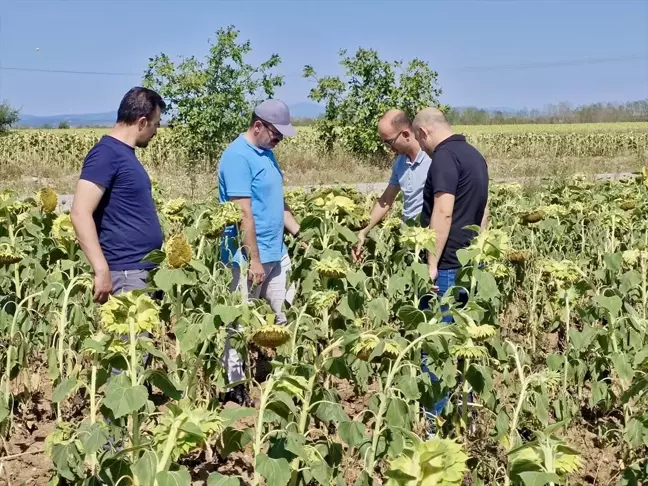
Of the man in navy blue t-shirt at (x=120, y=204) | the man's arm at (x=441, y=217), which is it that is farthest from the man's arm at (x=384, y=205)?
the man in navy blue t-shirt at (x=120, y=204)

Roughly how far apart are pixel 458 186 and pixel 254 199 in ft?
3.41

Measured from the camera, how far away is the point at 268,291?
441 centimetres

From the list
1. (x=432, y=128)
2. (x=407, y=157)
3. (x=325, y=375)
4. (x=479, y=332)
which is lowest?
(x=325, y=375)

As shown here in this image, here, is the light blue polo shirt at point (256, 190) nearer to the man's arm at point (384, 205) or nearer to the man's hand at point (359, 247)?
the man's hand at point (359, 247)

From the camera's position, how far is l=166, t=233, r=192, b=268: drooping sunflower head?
2.96 m

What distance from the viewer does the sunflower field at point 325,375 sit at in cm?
216

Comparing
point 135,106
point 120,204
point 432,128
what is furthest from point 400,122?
point 120,204

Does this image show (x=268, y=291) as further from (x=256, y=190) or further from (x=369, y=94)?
(x=369, y=94)

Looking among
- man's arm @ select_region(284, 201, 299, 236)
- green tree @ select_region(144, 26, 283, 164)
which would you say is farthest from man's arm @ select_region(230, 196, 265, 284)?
green tree @ select_region(144, 26, 283, 164)

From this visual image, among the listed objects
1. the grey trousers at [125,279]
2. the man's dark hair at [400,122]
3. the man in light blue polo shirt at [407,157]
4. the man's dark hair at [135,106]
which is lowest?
the grey trousers at [125,279]

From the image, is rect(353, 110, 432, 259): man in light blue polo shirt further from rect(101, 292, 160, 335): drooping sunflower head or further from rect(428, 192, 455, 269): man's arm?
rect(101, 292, 160, 335): drooping sunflower head

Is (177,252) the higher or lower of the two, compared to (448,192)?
lower

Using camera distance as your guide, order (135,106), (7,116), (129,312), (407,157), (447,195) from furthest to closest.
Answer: (7,116), (407,157), (447,195), (135,106), (129,312)

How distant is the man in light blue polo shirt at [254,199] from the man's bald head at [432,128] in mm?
643
